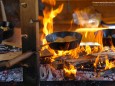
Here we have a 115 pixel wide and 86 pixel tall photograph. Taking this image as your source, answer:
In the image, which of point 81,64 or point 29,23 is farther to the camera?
point 81,64

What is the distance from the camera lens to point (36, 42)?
1.05 metres

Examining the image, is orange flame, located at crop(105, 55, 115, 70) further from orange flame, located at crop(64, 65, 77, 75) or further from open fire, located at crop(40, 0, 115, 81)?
orange flame, located at crop(64, 65, 77, 75)

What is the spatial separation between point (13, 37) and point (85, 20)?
42.7 inches

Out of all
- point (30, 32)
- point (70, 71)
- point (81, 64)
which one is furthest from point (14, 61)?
point (81, 64)

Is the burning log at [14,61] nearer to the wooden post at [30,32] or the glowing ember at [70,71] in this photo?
the wooden post at [30,32]

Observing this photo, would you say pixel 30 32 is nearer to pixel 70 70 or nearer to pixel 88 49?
pixel 70 70

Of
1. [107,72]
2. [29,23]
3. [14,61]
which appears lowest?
[107,72]

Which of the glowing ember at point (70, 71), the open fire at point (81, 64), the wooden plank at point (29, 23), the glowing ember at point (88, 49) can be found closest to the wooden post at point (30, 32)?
the wooden plank at point (29, 23)

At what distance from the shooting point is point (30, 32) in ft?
3.42

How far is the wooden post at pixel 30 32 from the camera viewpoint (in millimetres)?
997

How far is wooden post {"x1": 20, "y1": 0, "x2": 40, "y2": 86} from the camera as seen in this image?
100 centimetres

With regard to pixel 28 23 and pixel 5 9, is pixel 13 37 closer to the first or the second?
pixel 28 23

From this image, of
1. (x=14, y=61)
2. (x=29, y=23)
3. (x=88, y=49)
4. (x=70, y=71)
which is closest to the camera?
(x=14, y=61)

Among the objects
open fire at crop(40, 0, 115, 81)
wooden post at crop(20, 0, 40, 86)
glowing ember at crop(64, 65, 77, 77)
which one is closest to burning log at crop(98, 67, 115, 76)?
open fire at crop(40, 0, 115, 81)
